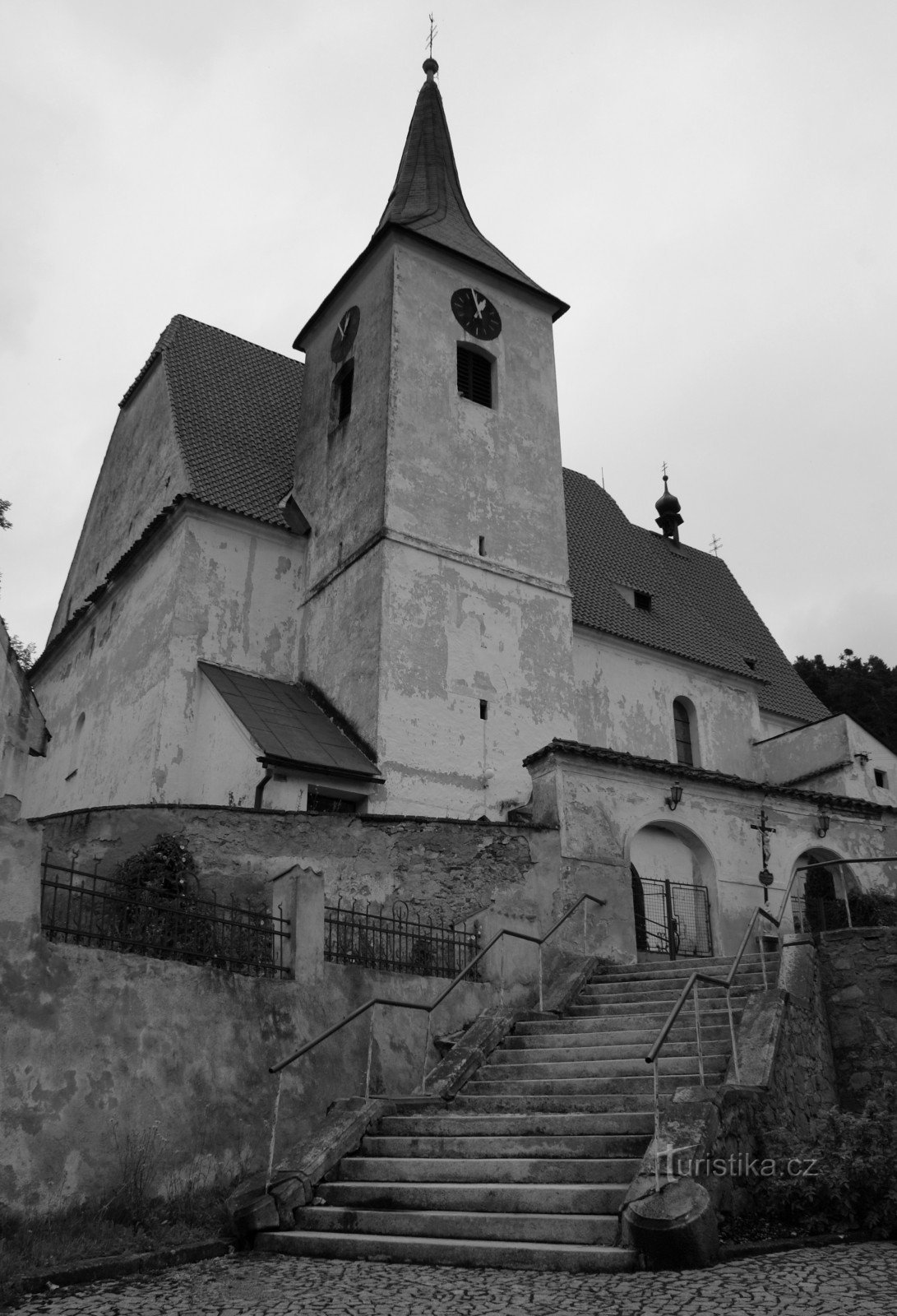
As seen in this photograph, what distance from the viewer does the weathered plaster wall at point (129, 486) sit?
2295 cm

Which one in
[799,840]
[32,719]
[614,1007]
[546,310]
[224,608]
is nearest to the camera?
[614,1007]

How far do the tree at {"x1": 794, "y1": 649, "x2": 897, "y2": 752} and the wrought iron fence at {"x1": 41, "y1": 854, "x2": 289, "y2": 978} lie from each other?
3136 cm

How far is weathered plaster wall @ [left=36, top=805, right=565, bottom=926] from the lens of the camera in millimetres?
13102

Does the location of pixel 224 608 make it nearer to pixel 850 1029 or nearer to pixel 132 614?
pixel 132 614

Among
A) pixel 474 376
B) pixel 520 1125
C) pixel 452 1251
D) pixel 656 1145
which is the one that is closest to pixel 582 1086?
pixel 520 1125

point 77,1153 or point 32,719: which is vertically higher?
point 32,719

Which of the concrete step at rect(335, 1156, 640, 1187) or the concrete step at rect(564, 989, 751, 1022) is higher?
the concrete step at rect(564, 989, 751, 1022)

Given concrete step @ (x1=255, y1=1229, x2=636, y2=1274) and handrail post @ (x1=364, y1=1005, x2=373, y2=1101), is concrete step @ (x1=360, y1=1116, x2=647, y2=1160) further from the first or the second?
concrete step @ (x1=255, y1=1229, x2=636, y2=1274)

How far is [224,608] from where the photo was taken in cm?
2075

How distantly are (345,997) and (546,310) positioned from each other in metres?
17.9

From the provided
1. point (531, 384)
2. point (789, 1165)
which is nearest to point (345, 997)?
point (789, 1165)

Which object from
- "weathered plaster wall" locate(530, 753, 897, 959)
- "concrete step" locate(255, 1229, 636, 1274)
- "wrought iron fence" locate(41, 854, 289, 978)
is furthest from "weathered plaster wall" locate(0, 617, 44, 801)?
"concrete step" locate(255, 1229, 636, 1274)

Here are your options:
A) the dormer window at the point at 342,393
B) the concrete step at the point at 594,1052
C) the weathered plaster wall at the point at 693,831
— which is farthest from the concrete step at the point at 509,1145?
the dormer window at the point at 342,393

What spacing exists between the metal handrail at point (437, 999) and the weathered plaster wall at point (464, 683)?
537 cm
